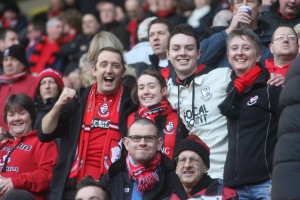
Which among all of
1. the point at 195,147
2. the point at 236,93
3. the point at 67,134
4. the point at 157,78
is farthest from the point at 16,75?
the point at 195,147

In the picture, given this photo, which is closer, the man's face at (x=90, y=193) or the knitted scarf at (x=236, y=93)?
the man's face at (x=90, y=193)

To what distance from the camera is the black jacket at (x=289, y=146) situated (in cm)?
616

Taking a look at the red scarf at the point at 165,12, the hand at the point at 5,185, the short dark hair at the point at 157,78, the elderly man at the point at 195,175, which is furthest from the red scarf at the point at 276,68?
the red scarf at the point at 165,12

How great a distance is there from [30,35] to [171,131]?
24.5 feet

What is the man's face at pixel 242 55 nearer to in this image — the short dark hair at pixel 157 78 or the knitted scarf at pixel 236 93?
the knitted scarf at pixel 236 93

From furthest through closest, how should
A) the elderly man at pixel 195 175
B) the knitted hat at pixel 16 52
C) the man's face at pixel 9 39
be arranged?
1. the man's face at pixel 9 39
2. the knitted hat at pixel 16 52
3. the elderly man at pixel 195 175

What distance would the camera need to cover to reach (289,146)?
6207 millimetres

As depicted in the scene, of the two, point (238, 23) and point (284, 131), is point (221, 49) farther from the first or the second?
point (284, 131)

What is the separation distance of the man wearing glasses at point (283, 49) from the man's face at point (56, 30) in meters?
6.18

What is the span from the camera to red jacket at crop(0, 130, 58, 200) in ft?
30.0

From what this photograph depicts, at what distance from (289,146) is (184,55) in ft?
9.53

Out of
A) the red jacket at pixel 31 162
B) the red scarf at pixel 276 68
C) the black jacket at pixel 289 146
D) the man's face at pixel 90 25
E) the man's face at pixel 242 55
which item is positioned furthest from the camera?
the man's face at pixel 90 25

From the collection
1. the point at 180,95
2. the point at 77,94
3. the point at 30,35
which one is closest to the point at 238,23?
the point at 180,95

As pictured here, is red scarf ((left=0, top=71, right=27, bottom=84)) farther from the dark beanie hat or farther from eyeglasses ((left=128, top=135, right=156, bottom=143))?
the dark beanie hat
